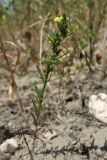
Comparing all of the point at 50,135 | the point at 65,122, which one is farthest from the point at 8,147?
the point at 65,122

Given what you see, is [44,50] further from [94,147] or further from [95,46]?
[94,147]

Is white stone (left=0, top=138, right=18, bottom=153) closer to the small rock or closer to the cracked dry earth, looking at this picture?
the cracked dry earth

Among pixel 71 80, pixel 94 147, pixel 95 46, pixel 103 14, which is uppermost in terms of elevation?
pixel 103 14

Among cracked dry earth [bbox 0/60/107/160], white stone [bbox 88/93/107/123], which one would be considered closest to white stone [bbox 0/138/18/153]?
cracked dry earth [bbox 0/60/107/160]

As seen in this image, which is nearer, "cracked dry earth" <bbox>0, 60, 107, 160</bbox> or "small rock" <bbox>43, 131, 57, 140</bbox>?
"cracked dry earth" <bbox>0, 60, 107, 160</bbox>

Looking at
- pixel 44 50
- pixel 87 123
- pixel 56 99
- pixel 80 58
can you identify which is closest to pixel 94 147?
pixel 87 123
